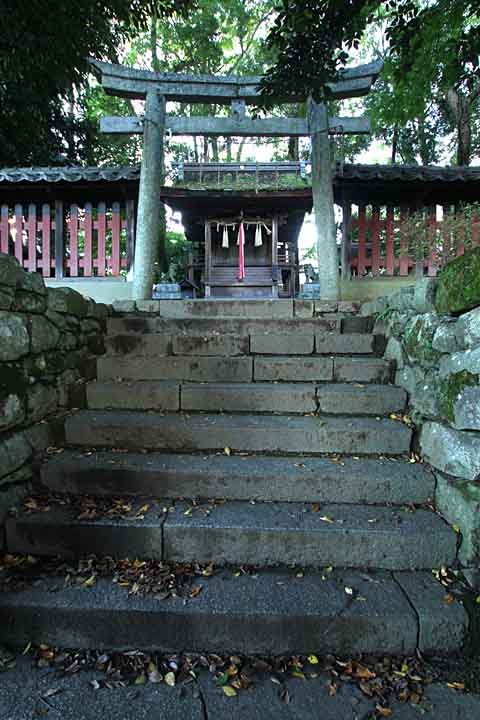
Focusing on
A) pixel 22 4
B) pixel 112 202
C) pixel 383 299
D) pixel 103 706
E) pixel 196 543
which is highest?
pixel 22 4

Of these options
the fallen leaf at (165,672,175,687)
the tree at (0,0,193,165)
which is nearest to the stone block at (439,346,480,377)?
the fallen leaf at (165,672,175,687)

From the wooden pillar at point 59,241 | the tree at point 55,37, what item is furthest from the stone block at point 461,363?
the wooden pillar at point 59,241

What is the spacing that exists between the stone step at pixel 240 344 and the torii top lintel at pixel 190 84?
3.87 meters

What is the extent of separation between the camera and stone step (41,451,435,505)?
181 centimetres

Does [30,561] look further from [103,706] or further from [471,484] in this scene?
[471,484]

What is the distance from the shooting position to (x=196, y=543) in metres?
1.60

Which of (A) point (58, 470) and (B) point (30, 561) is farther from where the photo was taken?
(A) point (58, 470)

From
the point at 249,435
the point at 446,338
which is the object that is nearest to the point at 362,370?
the point at 446,338

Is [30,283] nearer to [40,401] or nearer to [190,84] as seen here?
[40,401]

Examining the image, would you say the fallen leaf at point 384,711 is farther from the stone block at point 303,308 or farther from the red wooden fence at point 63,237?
the red wooden fence at point 63,237

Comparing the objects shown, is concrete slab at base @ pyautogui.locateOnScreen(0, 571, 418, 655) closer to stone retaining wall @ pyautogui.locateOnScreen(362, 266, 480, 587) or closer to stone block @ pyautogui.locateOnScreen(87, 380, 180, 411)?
stone retaining wall @ pyautogui.locateOnScreen(362, 266, 480, 587)

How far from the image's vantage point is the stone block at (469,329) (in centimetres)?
160

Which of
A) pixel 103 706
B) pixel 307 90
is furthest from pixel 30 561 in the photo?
pixel 307 90

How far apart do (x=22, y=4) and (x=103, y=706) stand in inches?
233
